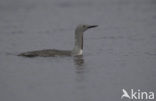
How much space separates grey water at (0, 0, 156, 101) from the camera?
12.9m

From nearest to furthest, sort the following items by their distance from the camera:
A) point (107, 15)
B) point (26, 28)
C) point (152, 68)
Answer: point (152, 68) < point (26, 28) < point (107, 15)

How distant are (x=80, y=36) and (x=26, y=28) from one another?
7.95 metres

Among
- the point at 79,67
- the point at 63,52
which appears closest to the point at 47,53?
the point at 63,52

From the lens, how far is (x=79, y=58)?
1677 centimetres

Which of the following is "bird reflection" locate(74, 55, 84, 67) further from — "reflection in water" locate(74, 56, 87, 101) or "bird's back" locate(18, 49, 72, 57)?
"bird's back" locate(18, 49, 72, 57)

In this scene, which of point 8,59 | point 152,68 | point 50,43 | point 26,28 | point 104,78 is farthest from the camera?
point 26,28

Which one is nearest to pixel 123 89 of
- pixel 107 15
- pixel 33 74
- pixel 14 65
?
pixel 33 74

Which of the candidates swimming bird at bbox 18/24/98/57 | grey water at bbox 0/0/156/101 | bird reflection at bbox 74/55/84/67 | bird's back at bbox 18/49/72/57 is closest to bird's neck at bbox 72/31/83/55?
swimming bird at bbox 18/24/98/57

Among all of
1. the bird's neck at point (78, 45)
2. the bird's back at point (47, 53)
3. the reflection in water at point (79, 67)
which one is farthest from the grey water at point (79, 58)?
the bird's neck at point (78, 45)

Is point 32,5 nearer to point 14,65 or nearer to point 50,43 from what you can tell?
point 50,43

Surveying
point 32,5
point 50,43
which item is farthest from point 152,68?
point 32,5

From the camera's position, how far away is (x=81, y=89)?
42.3 feet

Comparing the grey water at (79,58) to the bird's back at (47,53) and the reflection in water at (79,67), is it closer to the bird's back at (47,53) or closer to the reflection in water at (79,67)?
the reflection in water at (79,67)

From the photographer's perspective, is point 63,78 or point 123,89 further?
point 63,78
